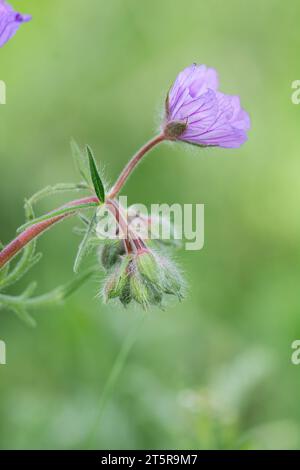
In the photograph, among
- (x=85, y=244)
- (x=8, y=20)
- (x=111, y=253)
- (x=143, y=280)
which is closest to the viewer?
(x=8, y=20)

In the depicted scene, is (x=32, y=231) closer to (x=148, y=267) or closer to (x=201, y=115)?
(x=148, y=267)

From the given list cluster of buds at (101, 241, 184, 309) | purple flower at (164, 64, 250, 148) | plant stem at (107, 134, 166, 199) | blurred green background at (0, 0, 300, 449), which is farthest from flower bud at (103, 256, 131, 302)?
blurred green background at (0, 0, 300, 449)

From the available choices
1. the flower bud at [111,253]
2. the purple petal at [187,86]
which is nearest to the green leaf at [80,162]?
the flower bud at [111,253]

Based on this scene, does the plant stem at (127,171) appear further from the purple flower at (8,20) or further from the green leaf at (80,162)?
the purple flower at (8,20)

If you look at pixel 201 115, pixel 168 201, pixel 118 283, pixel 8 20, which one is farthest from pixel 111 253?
pixel 168 201

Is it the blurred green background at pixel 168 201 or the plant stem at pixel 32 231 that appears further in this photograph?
the blurred green background at pixel 168 201

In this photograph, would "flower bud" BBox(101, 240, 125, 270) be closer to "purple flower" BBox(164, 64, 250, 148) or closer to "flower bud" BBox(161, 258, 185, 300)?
"flower bud" BBox(161, 258, 185, 300)

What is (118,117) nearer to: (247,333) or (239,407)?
(247,333)
